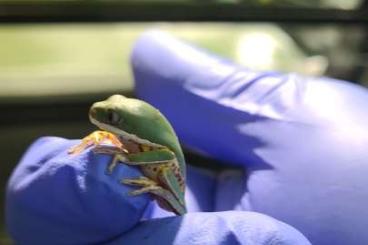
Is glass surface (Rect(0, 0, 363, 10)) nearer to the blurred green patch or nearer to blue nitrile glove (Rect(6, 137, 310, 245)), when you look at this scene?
the blurred green patch

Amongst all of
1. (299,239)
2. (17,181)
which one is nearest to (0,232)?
(17,181)

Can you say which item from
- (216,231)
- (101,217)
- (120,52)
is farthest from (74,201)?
(120,52)

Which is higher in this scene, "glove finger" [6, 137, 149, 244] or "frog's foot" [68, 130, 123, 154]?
"frog's foot" [68, 130, 123, 154]

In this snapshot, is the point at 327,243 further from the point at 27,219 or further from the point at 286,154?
the point at 27,219

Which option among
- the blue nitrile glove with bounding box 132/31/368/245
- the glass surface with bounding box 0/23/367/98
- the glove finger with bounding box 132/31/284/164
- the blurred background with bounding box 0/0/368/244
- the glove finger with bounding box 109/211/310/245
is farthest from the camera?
the glass surface with bounding box 0/23/367/98

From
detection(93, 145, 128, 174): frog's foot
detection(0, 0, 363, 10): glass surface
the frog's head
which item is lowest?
detection(93, 145, 128, 174): frog's foot

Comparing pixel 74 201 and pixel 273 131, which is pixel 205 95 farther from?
pixel 74 201

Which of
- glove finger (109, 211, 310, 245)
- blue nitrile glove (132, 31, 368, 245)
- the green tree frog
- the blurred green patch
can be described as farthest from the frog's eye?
the blurred green patch
